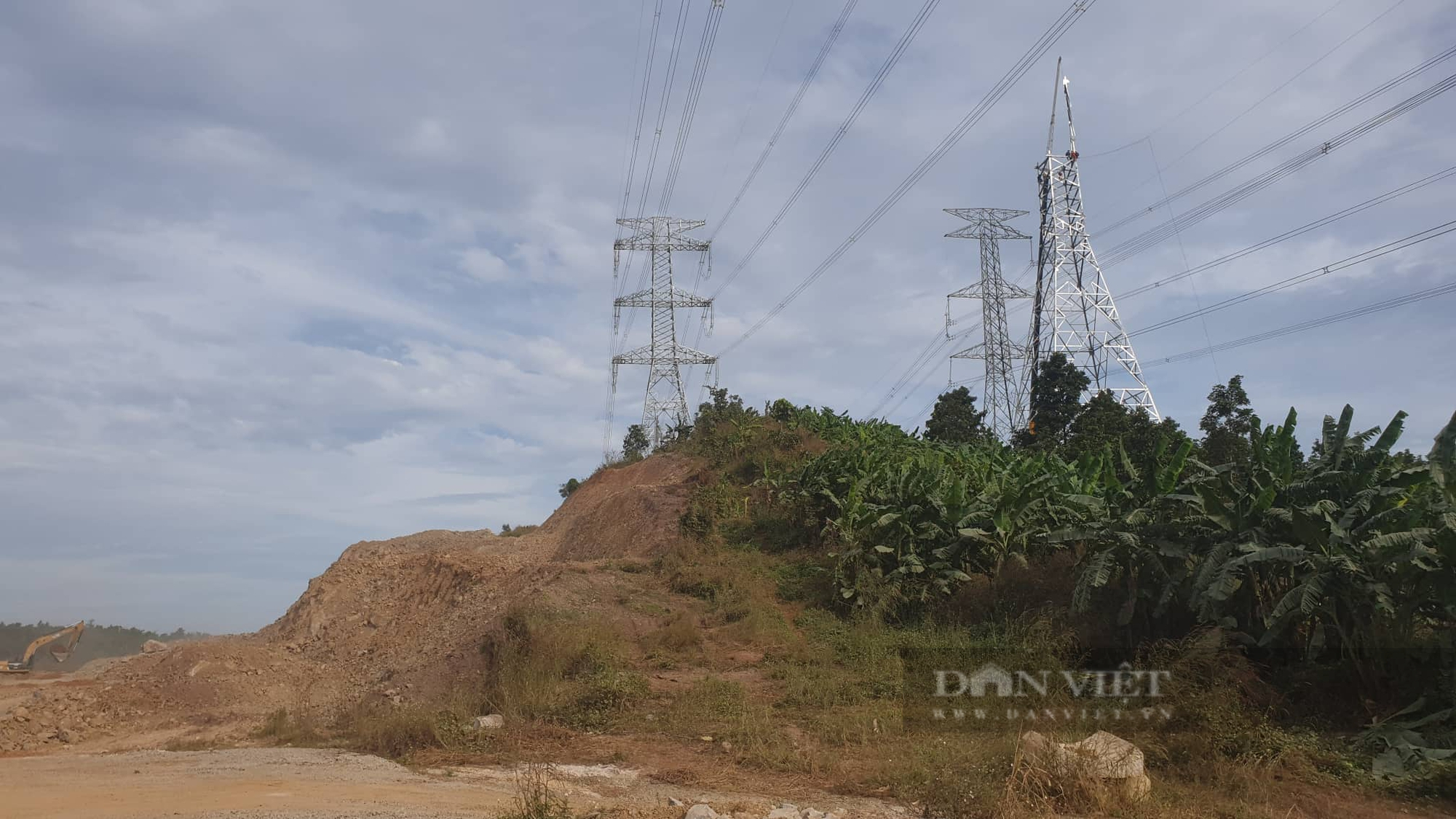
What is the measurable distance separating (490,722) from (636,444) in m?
27.1

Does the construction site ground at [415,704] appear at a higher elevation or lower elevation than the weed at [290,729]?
higher

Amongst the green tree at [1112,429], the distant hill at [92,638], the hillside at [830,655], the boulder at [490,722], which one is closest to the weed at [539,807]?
the hillside at [830,655]

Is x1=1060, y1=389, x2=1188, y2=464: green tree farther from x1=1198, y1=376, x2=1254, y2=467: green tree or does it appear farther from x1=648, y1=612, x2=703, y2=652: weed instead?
x1=648, y1=612, x2=703, y2=652: weed

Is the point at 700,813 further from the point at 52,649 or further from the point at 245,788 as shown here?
the point at 52,649

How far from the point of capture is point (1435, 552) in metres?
8.85

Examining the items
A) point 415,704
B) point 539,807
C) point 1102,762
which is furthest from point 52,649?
point 1102,762

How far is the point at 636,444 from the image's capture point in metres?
38.2

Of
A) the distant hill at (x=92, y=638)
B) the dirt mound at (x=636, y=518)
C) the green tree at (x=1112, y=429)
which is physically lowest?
the distant hill at (x=92, y=638)

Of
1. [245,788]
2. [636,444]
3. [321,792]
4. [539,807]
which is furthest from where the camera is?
[636,444]

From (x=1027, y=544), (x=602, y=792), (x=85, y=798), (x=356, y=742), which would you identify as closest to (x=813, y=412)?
(x=1027, y=544)

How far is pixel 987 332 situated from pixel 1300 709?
2768 centimetres

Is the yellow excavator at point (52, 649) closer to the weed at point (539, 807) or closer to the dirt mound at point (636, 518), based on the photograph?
the dirt mound at point (636, 518)

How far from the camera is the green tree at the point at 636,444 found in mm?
35594

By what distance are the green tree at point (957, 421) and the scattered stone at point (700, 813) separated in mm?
21907
